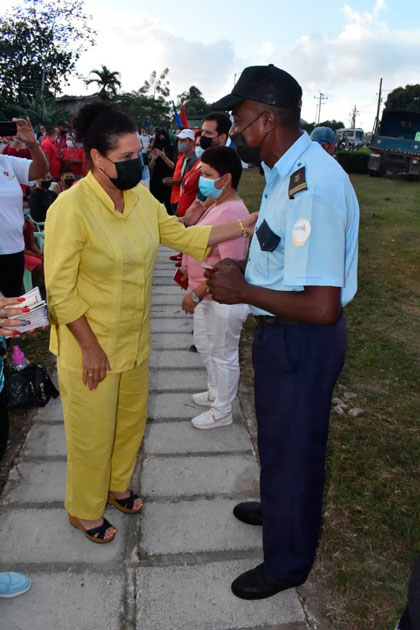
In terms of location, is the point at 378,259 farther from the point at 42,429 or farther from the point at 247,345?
the point at 42,429

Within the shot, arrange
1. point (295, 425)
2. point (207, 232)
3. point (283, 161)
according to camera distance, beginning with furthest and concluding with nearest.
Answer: point (207, 232), point (295, 425), point (283, 161)

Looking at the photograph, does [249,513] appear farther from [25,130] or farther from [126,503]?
[25,130]

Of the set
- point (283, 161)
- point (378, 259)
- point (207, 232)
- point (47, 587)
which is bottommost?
point (47, 587)

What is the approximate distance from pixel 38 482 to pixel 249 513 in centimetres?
124

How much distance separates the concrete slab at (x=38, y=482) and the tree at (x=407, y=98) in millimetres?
63166

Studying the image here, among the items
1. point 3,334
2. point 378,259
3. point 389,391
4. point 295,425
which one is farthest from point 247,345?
point 378,259

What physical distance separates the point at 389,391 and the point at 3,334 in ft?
10.8

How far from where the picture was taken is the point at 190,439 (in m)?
3.29

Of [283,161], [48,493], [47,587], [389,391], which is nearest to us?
[283,161]

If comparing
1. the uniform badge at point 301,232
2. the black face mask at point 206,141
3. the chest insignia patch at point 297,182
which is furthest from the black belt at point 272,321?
the black face mask at point 206,141

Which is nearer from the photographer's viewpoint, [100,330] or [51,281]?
[51,281]

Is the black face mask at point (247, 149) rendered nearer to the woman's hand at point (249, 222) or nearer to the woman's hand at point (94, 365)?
the woman's hand at point (249, 222)

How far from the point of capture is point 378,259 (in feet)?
27.2

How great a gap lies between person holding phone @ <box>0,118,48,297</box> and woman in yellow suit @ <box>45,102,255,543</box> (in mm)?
1866
